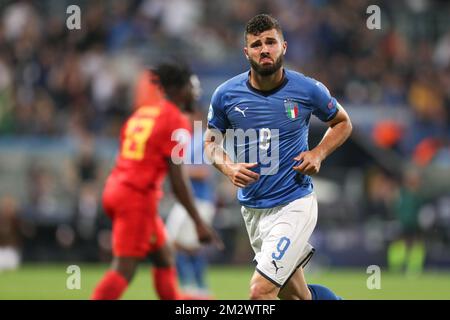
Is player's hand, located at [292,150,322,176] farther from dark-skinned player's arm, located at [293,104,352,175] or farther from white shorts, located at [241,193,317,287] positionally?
white shorts, located at [241,193,317,287]

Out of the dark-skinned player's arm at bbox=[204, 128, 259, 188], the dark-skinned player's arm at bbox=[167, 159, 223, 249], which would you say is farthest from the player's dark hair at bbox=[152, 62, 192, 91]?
the dark-skinned player's arm at bbox=[204, 128, 259, 188]

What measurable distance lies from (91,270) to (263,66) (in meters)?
9.39

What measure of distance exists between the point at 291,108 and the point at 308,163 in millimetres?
514

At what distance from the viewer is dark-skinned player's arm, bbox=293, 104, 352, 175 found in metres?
6.54

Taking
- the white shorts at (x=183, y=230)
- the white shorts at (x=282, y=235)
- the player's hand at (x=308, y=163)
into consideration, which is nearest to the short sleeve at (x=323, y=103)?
the player's hand at (x=308, y=163)

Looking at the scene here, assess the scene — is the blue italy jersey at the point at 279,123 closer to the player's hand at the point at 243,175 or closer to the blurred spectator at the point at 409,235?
the player's hand at the point at 243,175

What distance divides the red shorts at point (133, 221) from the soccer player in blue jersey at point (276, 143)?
1644 mm

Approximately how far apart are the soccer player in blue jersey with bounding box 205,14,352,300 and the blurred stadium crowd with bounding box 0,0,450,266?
9915 millimetres

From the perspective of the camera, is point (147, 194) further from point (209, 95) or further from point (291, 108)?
point (209, 95)

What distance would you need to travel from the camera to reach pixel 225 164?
674cm

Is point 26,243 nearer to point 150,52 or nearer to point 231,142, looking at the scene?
point 150,52

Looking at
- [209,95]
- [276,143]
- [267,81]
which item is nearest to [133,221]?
[276,143]

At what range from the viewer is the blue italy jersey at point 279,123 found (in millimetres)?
6836
